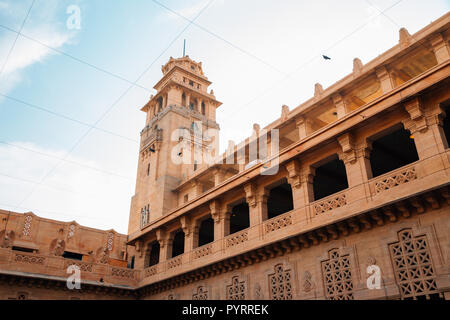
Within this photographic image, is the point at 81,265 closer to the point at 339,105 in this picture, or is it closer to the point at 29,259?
the point at 29,259

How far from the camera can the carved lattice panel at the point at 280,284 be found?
1566 cm

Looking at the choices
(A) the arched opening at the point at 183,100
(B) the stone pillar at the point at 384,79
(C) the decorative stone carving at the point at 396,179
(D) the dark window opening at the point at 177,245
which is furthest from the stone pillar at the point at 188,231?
(A) the arched opening at the point at 183,100

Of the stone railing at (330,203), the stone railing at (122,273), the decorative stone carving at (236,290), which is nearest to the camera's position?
the stone railing at (330,203)

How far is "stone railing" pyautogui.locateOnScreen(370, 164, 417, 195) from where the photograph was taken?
13216 millimetres

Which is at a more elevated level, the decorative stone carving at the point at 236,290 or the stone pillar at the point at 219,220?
the stone pillar at the point at 219,220

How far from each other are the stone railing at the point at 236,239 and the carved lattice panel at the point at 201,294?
2.55m

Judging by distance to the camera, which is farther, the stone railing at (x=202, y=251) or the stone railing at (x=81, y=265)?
the stone railing at (x=81, y=265)

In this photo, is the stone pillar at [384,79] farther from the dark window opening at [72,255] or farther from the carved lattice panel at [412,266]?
the dark window opening at [72,255]

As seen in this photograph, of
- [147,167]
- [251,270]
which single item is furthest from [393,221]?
[147,167]

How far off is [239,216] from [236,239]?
6.09 metres

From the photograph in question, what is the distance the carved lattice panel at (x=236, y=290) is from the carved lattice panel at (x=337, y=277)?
14.6 ft

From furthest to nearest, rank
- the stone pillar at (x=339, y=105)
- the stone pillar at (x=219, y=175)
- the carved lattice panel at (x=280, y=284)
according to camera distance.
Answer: the stone pillar at (x=219, y=175) < the stone pillar at (x=339, y=105) < the carved lattice panel at (x=280, y=284)

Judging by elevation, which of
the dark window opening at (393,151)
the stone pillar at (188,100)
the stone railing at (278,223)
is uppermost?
the stone pillar at (188,100)

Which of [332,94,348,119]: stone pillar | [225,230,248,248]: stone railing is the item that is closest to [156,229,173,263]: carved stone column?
[225,230,248,248]: stone railing
